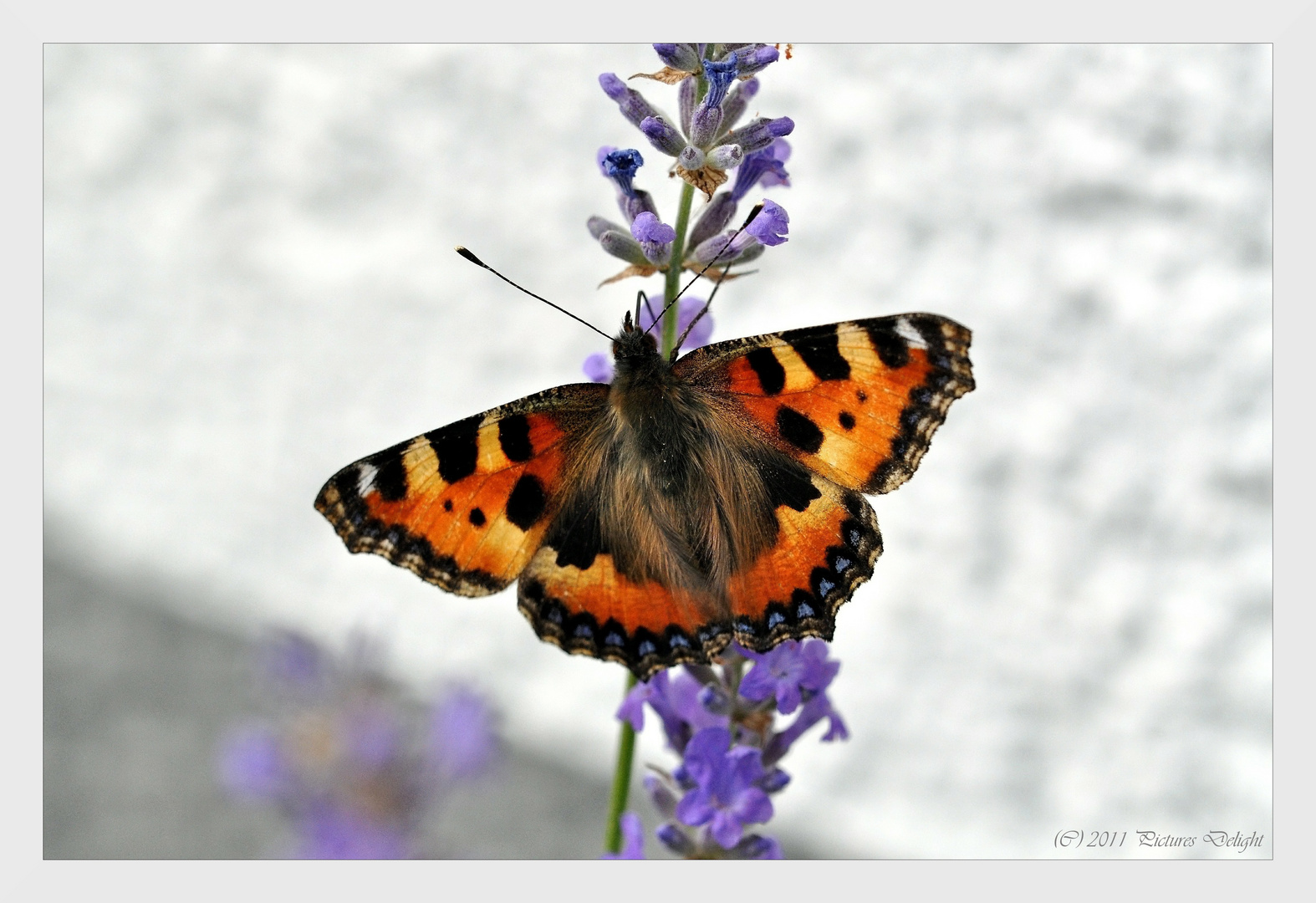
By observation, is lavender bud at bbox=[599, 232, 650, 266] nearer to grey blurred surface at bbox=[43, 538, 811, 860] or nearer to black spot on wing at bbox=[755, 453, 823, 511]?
black spot on wing at bbox=[755, 453, 823, 511]

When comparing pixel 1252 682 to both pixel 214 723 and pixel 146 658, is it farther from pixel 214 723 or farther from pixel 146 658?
pixel 146 658

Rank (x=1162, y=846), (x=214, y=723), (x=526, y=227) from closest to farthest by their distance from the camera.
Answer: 1. (x=1162, y=846)
2. (x=526, y=227)
3. (x=214, y=723)

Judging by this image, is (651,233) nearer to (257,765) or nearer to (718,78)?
(718,78)

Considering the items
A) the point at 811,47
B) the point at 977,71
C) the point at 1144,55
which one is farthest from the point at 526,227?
the point at 1144,55

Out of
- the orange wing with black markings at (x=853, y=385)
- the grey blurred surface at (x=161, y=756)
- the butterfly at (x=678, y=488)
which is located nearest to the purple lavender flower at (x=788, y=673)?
the butterfly at (x=678, y=488)

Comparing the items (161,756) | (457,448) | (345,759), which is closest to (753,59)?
(457,448)

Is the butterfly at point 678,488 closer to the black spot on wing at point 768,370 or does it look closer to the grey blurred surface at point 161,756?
the black spot on wing at point 768,370
